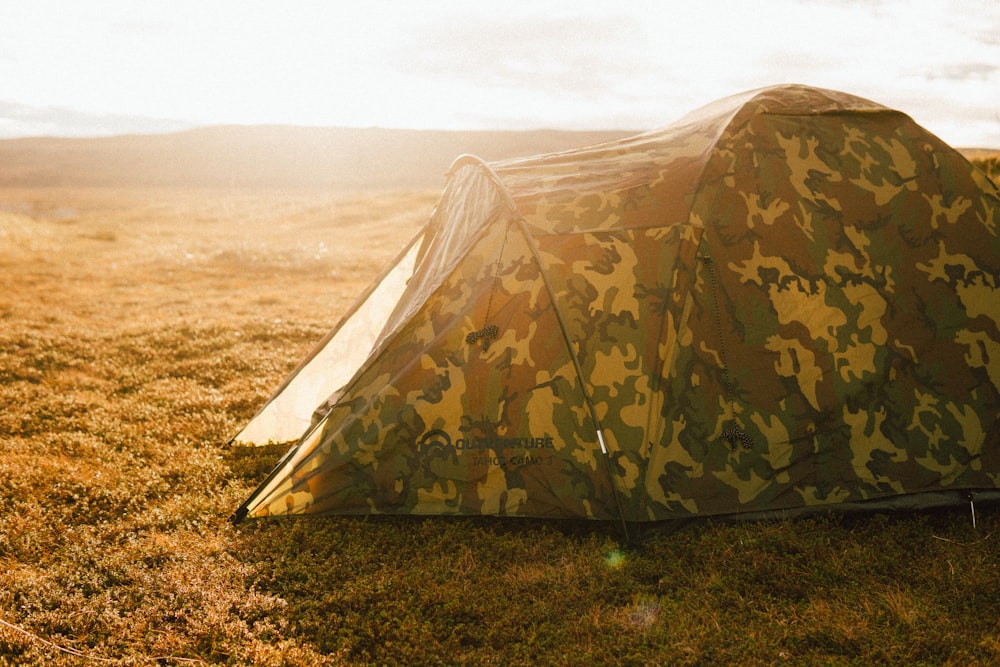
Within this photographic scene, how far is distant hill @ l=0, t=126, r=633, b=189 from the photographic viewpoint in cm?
10138

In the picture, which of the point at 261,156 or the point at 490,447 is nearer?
the point at 490,447

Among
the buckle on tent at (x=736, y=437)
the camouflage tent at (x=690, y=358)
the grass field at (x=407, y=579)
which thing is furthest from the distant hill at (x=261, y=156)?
the buckle on tent at (x=736, y=437)

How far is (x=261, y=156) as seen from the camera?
370 feet

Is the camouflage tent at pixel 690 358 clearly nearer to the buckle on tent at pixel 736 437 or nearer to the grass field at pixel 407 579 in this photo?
the buckle on tent at pixel 736 437

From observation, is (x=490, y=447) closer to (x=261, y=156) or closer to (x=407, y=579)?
(x=407, y=579)

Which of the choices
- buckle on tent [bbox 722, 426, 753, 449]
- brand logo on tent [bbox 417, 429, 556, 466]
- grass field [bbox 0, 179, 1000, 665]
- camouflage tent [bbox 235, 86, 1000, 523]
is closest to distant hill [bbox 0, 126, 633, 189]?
grass field [bbox 0, 179, 1000, 665]

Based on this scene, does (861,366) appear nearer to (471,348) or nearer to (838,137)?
(838,137)

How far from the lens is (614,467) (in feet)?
16.4

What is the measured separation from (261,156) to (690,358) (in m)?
119

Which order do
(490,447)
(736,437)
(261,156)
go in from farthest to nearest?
(261,156) → (490,447) → (736,437)

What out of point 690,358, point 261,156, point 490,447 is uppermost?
point 261,156

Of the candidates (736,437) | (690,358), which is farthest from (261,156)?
(736,437)

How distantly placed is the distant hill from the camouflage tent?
85.4 metres

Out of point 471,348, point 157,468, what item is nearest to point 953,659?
point 471,348
